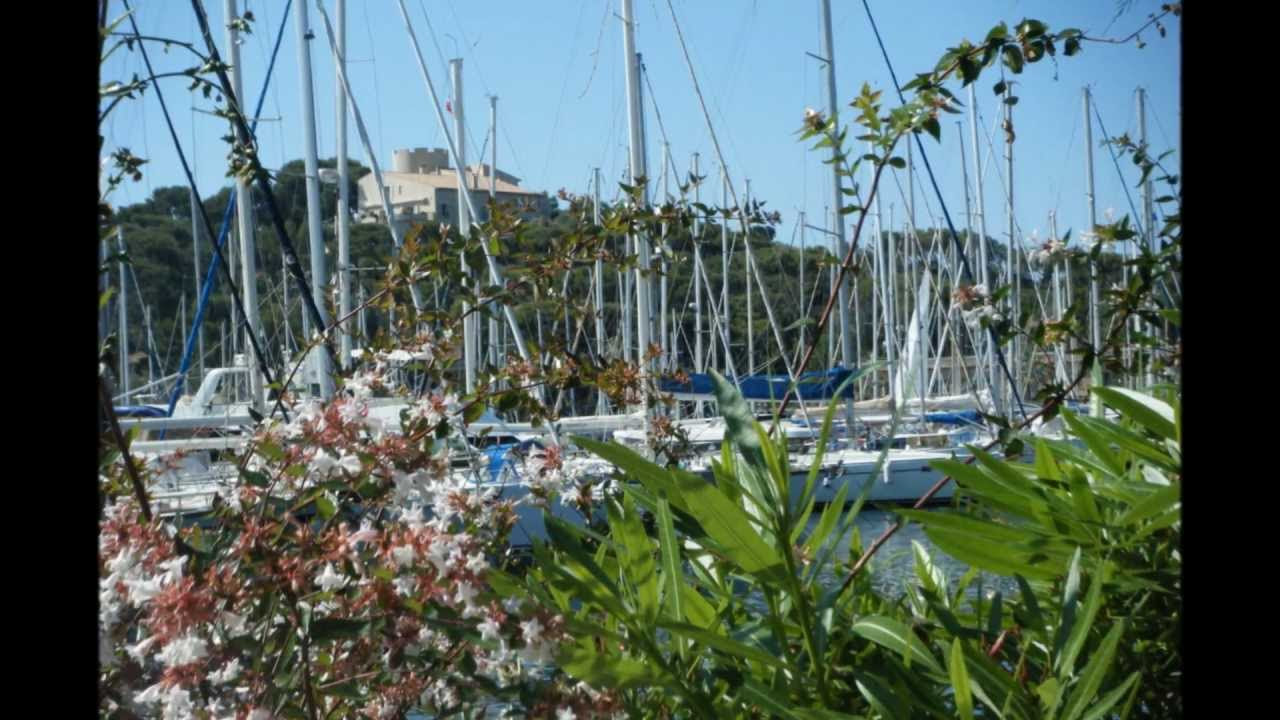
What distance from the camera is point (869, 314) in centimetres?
2897

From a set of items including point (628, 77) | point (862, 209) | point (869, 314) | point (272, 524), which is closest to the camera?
point (272, 524)

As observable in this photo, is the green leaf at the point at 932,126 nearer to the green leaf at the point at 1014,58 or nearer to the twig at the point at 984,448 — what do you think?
the green leaf at the point at 1014,58

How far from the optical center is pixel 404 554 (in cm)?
146

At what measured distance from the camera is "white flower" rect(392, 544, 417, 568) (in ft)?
4.77

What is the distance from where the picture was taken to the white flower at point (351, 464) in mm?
1645

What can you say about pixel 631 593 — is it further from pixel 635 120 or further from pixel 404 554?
pixel 635 120

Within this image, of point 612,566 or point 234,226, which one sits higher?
point 234,226

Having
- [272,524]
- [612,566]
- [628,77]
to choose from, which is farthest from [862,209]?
[628,77]

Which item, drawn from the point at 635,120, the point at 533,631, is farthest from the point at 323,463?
the point at 635,120

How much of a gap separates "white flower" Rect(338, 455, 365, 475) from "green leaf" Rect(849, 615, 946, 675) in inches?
27.7

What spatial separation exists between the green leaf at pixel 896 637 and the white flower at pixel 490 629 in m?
0.44

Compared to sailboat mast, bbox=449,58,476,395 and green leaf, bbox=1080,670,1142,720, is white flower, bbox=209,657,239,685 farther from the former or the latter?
sailboat mast, bbox=449,58,476,395
